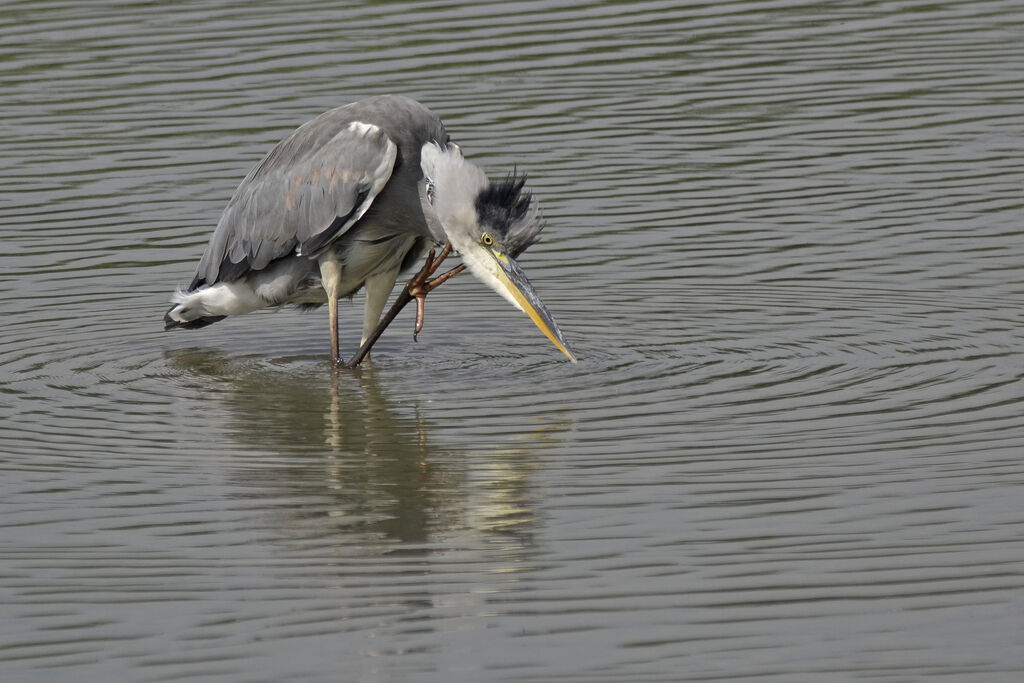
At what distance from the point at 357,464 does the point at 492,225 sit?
5.11 feet

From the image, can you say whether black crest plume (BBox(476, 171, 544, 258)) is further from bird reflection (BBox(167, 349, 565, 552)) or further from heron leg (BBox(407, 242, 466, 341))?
bird reflection (BBox(167, 349, 565, 552))

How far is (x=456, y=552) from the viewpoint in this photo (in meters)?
6.69

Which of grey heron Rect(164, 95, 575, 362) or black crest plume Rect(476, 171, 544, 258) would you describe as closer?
black crest plume Rect(476, 171, 544, 258)

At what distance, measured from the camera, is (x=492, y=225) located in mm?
9141

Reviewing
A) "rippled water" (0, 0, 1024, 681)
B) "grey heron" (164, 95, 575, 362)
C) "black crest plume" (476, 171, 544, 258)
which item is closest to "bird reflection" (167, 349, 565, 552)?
"rippled water" (0, 0, 1024, 681)

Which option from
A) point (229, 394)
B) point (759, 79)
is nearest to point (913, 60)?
point (759, 79)

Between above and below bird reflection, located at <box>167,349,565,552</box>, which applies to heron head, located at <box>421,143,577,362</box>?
above

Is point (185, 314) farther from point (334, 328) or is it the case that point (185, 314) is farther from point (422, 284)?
point (422, 284)

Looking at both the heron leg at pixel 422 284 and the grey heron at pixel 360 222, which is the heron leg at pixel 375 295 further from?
the heron leg at pixel 422 284

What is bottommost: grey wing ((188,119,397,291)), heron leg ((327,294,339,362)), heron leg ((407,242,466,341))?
heron leg ((327,294,339,362))

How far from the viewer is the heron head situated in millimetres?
9109

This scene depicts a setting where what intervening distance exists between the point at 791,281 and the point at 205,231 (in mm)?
3913

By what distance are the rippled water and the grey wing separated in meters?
0.56

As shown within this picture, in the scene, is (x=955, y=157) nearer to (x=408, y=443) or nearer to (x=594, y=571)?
(x=408, y=443)
